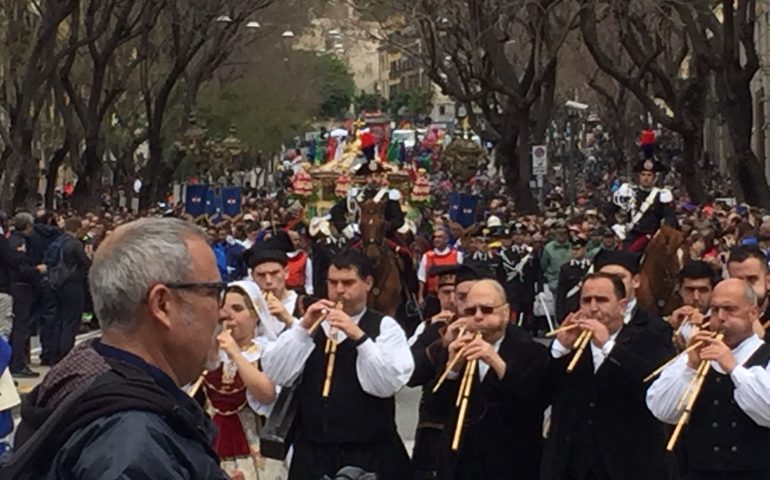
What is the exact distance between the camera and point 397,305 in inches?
706

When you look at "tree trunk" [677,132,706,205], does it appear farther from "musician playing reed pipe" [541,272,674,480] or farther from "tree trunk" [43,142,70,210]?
"musician playing reed pipe" [541,272,674,480]

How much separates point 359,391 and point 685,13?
23191 mm


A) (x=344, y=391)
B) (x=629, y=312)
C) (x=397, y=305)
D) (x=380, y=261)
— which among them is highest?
(x=629, y=312)

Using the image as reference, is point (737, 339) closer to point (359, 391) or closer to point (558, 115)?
point (359, 391)

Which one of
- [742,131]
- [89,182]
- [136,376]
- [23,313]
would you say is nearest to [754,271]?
[136,376]

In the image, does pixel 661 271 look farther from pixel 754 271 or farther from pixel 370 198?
pixel 370 198

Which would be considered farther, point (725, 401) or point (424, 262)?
point (424, 262)

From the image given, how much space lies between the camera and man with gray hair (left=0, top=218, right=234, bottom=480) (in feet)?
10.8

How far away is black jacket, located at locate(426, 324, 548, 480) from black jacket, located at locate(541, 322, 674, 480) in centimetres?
11

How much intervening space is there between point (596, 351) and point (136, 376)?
4.62 metres

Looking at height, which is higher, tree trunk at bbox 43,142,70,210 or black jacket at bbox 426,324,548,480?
black jacket at bbox 426,324,548,480

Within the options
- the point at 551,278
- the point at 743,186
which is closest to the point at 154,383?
the point at 551,278

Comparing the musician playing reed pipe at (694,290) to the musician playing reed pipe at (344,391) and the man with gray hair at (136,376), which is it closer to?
the musician playing reed pipe at (344,391)

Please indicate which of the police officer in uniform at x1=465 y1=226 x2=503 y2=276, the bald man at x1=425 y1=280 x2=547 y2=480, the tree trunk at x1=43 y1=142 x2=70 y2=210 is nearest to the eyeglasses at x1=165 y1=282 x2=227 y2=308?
the bald man at x1=425 y1=280 x2=547 y2=480
